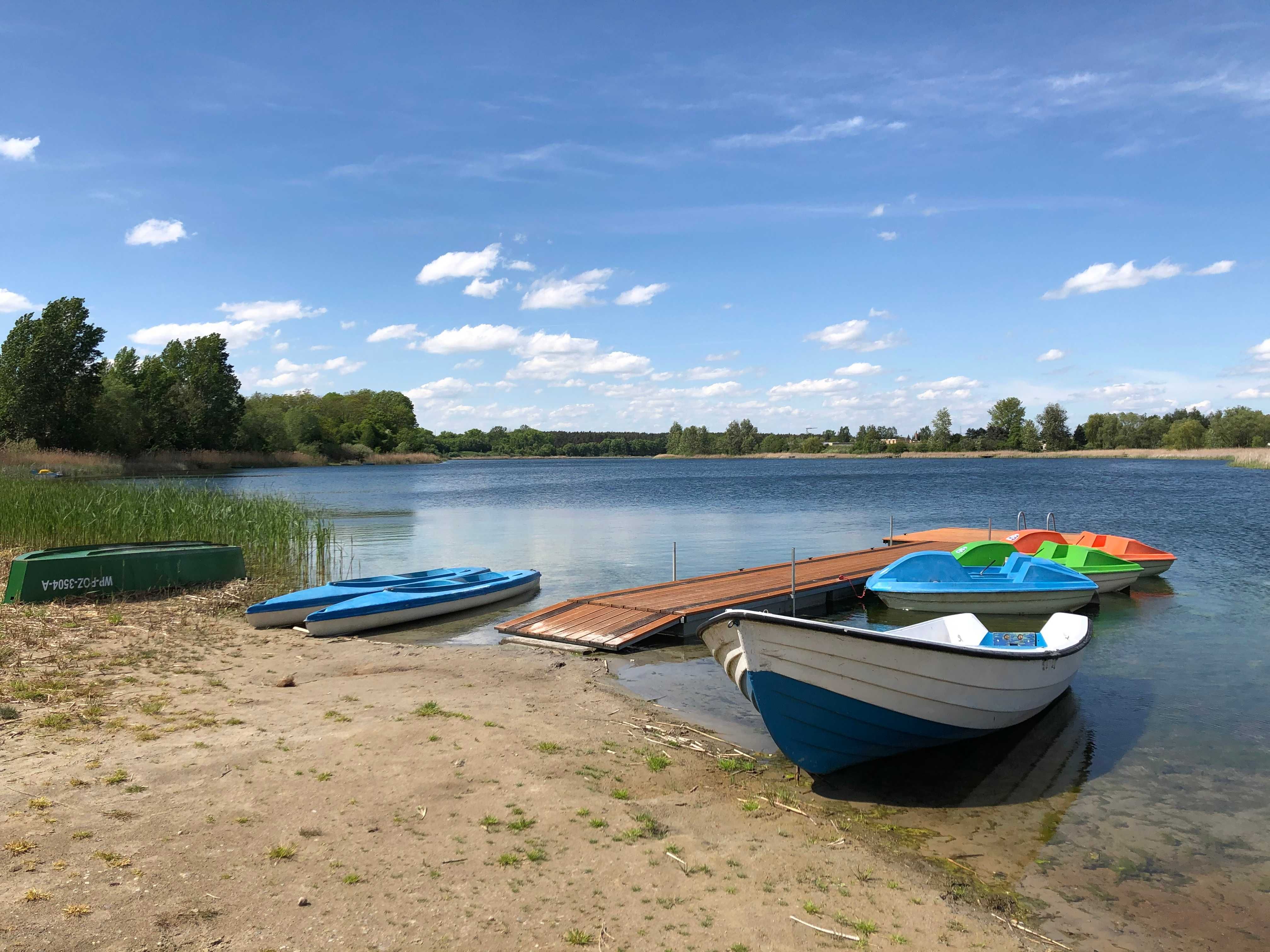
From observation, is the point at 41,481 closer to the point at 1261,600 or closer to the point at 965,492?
the point at 1261,600

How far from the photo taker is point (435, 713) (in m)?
7.05

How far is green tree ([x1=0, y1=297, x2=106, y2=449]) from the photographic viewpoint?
53188 millimetres

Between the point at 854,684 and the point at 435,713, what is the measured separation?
3.78m

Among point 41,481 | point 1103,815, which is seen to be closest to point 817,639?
point 1103,815

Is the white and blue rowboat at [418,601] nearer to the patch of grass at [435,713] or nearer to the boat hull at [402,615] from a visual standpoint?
the boat hull at [402,615]

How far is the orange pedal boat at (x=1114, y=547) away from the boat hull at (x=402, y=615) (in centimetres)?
1140

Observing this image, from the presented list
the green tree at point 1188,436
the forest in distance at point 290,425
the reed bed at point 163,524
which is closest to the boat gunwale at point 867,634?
the reed bed at point 163,524

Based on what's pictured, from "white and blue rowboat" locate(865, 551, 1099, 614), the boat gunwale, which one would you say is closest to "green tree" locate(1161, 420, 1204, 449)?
"white and blue rowboat" locate(865, 551, 1099, 614)

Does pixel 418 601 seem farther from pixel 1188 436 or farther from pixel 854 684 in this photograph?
pixel 1188 436

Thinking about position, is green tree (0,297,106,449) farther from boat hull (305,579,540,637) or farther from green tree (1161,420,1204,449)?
green tree (1161,420,1204,449)

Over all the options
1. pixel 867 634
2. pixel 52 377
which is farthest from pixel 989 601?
pixel 52 377

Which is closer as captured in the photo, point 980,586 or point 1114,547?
point 980,586

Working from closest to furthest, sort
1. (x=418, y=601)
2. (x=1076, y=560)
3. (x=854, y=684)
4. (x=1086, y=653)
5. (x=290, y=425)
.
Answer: (x=854, y=684) < (x=1086, y=653) < (x=418, y=601) < (x=1076, y=560) < (x=290, y=425)

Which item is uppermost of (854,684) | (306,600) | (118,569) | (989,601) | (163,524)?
(163,524)
